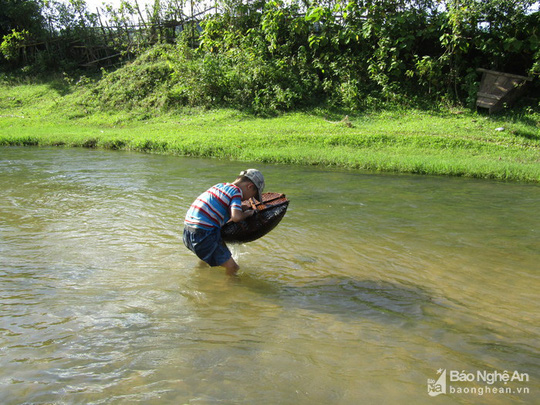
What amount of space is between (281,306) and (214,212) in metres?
1.14

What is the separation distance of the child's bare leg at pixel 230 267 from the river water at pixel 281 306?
11cm

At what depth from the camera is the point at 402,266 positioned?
4.84m

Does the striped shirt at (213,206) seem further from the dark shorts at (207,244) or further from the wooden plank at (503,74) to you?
the wooden plank at (503,74)

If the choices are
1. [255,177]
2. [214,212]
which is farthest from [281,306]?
[255,177]

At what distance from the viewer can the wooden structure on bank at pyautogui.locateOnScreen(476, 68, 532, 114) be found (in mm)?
13531

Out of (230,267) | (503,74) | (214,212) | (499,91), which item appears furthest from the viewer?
(503,74)

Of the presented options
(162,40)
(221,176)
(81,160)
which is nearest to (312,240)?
(221,176)

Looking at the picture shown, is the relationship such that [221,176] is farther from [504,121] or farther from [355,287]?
[504,121]

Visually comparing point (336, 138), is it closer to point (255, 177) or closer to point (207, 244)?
point (255, 177)

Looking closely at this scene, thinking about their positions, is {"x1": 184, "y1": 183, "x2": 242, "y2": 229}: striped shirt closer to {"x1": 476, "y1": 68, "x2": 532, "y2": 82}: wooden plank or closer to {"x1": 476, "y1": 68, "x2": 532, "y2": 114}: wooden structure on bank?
{"x1": 476, "y1": 68, "x2": 532, "y2": 114}: wooden structure on bank

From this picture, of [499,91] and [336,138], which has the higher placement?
[499,91]

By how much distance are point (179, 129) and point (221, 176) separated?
264 inches

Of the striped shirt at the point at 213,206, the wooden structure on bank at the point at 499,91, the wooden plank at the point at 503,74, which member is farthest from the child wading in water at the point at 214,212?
the wooden plank at the point at 503,74

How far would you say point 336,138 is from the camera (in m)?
12.4
